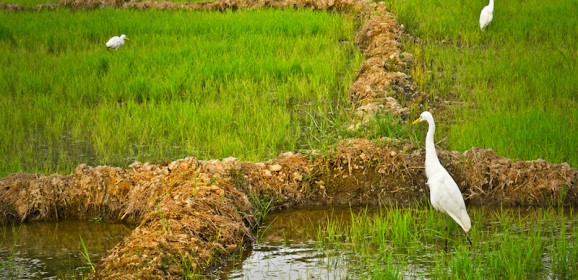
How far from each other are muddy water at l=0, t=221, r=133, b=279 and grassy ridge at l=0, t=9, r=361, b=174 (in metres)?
0.93

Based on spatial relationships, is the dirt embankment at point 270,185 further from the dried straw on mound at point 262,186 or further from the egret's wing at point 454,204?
the egret's wing at point 454,204

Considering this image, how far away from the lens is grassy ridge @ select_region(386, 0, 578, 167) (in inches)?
300

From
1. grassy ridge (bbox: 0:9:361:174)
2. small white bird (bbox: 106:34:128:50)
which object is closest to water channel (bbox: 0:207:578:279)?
grassy ridge (bbox: 0:9:361:174)

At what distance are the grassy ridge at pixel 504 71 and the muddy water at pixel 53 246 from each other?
3.22m

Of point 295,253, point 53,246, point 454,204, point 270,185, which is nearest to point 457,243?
point 454,204

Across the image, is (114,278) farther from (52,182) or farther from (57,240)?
(52,182)

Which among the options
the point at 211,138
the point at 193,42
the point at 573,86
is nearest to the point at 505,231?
the point at 211,138

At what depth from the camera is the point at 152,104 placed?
8.85 meters

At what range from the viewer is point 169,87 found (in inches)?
375

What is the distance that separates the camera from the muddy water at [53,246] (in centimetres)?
548

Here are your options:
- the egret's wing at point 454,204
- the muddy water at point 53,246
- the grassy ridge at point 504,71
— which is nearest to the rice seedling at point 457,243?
the egret's wing at point 454,204

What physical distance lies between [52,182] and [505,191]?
136 inches

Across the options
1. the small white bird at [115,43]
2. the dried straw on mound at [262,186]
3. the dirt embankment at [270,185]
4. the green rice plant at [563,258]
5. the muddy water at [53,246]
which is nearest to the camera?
the green rice plant at [563,258]

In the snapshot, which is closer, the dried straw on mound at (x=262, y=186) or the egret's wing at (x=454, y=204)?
the egret's wing at (x=454, y=204)
